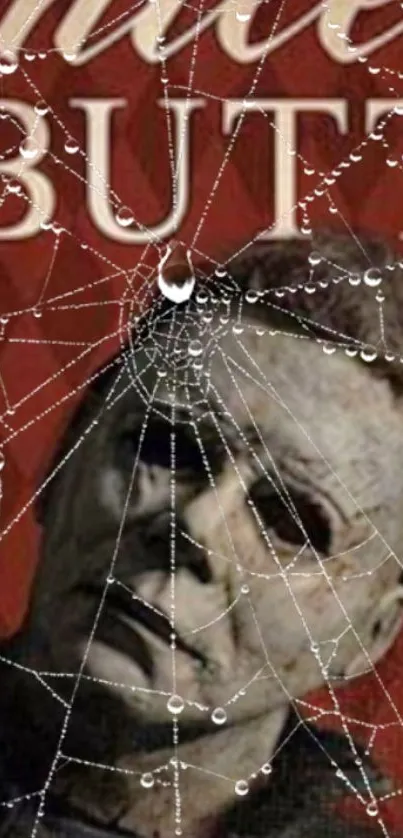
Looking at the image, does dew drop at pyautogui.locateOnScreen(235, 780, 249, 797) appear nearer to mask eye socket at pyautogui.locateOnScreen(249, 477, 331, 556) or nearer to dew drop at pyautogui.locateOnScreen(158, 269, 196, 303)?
mask eye socket at pyautogui.locateOnScreen(249, 477, 331, 556)

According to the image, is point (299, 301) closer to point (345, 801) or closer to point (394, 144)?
point (394, 144)

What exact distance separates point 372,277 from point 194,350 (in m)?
0.10

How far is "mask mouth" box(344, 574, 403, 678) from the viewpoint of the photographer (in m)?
0.54

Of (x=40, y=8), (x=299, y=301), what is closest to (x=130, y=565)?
(x=299, y=301)

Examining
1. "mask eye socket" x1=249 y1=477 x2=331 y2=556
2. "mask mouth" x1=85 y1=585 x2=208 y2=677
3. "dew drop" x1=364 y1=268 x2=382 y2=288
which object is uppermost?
"dew drop" x1=364 y1=268 x2=382 y2=288

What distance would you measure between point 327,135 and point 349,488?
190 millimetres

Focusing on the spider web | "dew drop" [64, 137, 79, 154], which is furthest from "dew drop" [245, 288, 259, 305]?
"dew drop" [64, 137, 79, 154]

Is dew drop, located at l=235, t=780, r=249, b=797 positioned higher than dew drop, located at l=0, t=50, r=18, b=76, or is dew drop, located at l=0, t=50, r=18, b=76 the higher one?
dew drop, located at l=0, t=50, r=18, b=76

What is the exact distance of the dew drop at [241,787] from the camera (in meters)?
0.54

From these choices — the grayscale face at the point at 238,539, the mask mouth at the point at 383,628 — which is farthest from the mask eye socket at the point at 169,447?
the mask mouth at the point at 383,628

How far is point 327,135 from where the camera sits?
54 centimetres

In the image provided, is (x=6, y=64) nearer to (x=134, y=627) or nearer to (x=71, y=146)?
(x=71, y=146)

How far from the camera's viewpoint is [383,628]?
0.54 meters

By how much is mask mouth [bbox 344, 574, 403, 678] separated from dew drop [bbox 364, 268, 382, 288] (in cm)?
16
